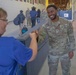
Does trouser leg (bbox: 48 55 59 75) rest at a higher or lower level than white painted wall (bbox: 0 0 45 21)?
lower

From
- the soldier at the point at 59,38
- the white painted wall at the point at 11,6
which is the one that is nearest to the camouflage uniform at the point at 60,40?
the soldier at the point at 59,38

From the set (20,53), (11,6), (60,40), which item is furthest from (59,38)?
(11,6)

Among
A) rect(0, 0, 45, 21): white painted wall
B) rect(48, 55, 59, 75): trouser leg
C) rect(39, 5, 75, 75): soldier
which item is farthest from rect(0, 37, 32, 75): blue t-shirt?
rect(0, 0, 45, 21): white painted wall

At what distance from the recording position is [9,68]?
72.2 inches

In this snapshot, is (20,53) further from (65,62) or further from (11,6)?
(11,6)

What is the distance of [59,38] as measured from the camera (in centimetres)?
347

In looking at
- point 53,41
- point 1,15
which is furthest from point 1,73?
point 53,41

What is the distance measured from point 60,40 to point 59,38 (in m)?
0.03

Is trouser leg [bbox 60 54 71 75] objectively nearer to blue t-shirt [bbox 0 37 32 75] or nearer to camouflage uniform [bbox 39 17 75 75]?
camouflage uniform [bbox 39 17 75 75]

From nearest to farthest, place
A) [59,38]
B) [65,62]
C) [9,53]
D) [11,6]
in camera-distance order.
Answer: [9,53], [59,38], [65,62], [11,6]

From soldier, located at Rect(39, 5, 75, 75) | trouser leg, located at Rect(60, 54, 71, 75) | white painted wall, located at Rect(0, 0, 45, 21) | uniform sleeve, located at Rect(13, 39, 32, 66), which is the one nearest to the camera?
uniform sleeve, located at Rect(13, 39, 32, 66)

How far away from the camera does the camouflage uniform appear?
3.45 m

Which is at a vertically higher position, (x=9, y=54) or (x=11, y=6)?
(x=11, y=6)

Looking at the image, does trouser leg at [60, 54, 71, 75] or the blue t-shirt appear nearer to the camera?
the blue t-shirt
